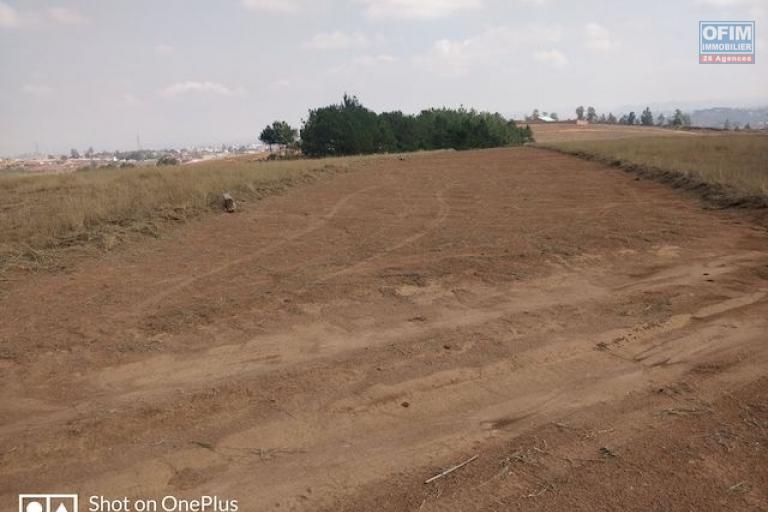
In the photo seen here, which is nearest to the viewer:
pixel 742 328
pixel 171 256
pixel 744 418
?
pixel 744 418

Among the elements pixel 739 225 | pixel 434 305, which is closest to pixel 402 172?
pixel 739 225

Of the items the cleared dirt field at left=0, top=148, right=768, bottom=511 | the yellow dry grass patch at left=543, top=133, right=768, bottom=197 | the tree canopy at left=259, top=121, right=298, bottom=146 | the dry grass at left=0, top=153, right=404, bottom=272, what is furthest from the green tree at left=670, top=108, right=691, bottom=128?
the cleared dirt field at left=0, top=148, right=768, bottom=511

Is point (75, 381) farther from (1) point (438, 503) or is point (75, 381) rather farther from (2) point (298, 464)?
(1) point (438, 503)

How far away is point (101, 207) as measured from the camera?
11.1m

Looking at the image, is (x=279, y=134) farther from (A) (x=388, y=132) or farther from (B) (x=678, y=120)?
(B) (x=678, y=120)

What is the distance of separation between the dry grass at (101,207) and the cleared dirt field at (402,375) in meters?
1.29

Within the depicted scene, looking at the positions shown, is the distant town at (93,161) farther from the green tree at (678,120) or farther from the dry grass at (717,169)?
the green tree at (678,120)

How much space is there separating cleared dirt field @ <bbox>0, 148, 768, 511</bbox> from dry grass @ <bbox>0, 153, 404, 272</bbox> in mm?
1285

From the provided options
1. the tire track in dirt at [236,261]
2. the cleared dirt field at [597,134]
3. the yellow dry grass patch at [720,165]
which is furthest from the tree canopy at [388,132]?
the tire track in dirt at [236,261]

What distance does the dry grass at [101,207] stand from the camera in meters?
8.83

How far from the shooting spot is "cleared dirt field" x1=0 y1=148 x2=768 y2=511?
2943 mm

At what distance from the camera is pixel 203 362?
4461 mm

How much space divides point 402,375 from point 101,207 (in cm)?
934

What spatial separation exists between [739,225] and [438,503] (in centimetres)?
877
